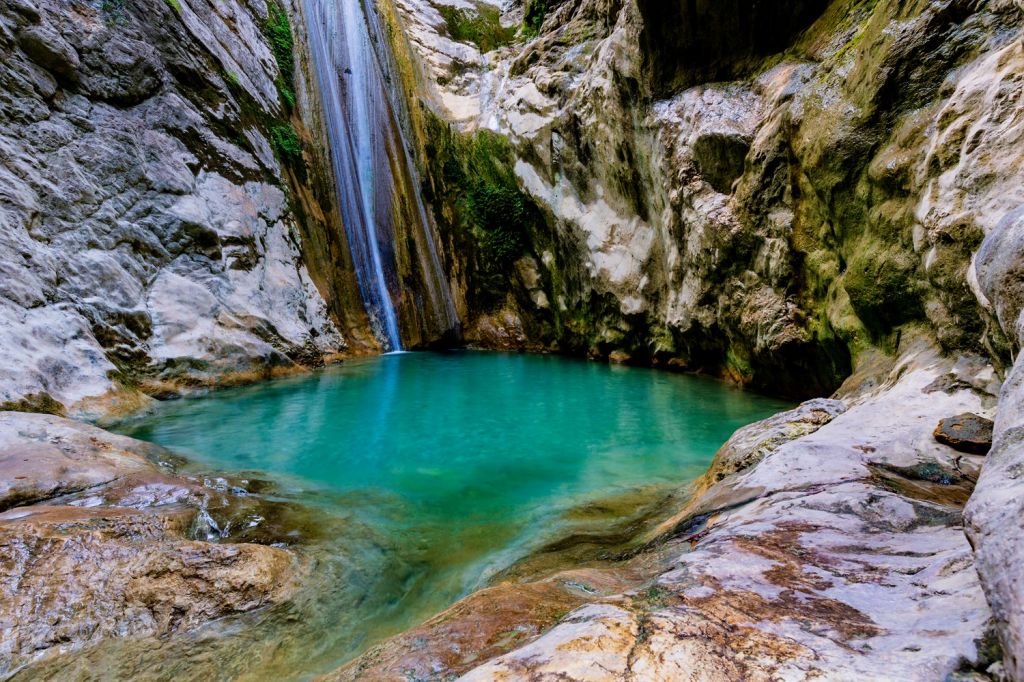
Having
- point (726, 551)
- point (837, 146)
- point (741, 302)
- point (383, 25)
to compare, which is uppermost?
point (383, 25)

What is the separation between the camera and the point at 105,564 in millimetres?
2701

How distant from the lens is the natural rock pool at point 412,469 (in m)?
2.83

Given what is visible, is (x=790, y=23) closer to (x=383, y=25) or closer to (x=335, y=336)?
(x=335, y=336)

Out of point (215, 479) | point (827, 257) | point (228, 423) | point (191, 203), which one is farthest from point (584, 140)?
point (215, 479)

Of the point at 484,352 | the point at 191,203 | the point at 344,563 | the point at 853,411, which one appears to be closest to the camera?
the point at 344,563

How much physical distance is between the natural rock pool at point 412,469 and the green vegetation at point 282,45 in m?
9.09

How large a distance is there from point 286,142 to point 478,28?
10153mm

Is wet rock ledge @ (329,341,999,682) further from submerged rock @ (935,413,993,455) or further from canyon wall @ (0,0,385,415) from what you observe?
canyon wall @ (0,0,385,415)

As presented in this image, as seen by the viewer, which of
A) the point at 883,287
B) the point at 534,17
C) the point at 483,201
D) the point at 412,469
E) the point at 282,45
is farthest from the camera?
the point at 483,201

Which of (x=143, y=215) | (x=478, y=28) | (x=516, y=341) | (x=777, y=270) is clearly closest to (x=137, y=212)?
(x=143, y=215)

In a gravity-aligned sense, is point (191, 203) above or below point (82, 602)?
above

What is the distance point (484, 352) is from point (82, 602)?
14306 millimetres

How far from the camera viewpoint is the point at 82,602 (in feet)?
8.23

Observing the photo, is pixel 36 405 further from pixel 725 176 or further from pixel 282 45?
pixel 282 45
